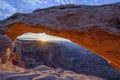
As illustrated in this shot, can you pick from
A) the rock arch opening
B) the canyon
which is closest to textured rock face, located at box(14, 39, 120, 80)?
the rock arch opening

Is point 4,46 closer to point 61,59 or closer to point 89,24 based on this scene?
point 89,24

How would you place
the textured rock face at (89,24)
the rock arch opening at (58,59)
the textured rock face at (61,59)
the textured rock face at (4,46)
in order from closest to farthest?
the textured rock face at (89,24) < the textured rock face at (4,46) < the textured rock face at (61,59) < the rock arch opening at (58,59)

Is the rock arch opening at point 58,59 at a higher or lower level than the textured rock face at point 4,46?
lower

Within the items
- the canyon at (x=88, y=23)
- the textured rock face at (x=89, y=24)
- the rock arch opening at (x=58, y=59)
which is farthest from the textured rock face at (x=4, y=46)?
the rock arch opening at (x=58, y=59)

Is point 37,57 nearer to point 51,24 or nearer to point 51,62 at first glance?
point 51,62

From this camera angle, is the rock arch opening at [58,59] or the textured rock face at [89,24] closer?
the textured rock face at [89,24]

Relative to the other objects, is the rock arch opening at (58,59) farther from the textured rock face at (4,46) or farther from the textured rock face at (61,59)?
the textured rock face at (4,46)

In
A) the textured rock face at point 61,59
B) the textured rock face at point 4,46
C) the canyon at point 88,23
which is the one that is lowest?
the textured rock face at point 61,59

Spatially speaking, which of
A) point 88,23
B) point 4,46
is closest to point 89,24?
point 88,23

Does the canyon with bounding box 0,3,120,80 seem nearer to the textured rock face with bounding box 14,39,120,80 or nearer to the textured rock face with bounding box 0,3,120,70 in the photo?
the textured rock face with bounding box 0,3,120,70

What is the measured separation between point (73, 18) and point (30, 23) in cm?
133

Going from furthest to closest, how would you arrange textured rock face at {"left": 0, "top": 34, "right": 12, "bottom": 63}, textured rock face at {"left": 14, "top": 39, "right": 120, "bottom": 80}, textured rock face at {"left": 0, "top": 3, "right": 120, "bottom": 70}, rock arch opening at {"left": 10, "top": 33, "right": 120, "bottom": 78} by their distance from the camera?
rock arch opening at {"left": 10, "top": 33, "right": 120, "bottom": 78}
textured rock face at {"left": 14, "top": 39, "right": 120, "bottom": 80}
textured rock face at {"left": 0, "top": 34, "right": 12, "bottom": 63}
textured rock face at {"left": 0, "top": 3, "right": 120, "bottom": 70}

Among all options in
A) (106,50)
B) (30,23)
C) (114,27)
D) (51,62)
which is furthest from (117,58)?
(51,62)

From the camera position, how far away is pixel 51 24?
478cm
